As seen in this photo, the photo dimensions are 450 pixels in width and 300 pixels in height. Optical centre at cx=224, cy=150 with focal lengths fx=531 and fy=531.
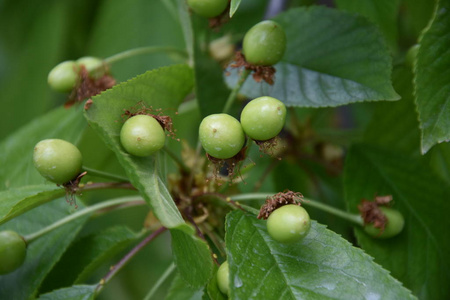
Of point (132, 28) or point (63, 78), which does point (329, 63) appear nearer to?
point (63, 78)

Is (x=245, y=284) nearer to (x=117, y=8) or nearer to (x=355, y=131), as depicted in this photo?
(x=355, y=131)

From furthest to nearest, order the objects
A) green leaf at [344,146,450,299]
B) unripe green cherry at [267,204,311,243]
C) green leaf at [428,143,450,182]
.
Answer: green leaf at [428,143,450,182] → green leaf at [344,146,450,299] → unripe green cherry at [267,204,311,243]

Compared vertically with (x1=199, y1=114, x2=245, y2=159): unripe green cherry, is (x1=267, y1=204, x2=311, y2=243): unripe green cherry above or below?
below

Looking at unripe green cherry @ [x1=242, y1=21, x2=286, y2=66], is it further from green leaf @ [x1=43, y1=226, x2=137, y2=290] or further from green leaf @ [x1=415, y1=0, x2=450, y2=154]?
green leaf @ [x1=43, y1=226, x2=137, y2=290]

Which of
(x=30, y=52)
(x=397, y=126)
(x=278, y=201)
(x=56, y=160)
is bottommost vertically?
(x=397, y=126)

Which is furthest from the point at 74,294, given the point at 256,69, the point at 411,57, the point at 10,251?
the point at 411,57

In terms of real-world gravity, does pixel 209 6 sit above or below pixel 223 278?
above

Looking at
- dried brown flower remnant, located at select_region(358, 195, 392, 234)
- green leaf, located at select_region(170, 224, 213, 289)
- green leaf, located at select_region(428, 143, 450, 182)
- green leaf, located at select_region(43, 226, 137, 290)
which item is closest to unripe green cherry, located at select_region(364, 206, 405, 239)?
dried brown flower remnant, located at select_region(358, 195, 392, 234)
